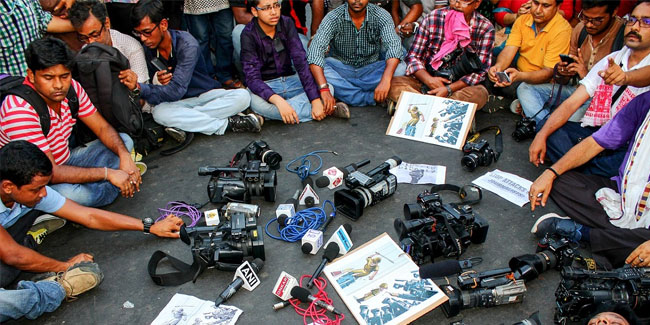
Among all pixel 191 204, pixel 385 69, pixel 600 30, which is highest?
pixel 600 30

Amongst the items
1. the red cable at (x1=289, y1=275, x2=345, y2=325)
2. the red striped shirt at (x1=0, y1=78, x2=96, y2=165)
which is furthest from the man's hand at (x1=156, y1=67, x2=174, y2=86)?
the red cable at (x1=289, y1=275, x2=345, y2=325)

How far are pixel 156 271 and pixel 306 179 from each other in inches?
63.3

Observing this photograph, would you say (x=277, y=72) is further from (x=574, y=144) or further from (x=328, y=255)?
(x=574, y=144)

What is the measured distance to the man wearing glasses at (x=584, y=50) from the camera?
466 cm

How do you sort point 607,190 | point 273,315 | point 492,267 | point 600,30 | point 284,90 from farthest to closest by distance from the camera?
point 284,90
point 600,30
point 607,190
point 492,267
point 273,315

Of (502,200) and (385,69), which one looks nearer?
(502,200)

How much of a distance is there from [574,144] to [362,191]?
2307 mm

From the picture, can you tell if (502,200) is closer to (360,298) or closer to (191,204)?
(360,298)

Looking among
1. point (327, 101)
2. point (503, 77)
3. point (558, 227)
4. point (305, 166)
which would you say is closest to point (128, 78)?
point (305, 166)

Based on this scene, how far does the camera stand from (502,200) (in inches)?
171

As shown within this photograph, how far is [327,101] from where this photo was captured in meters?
5.75

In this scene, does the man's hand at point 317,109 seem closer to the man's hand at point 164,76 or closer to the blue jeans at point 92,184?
the man's hand at point 164,76

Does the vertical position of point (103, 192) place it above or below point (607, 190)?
below

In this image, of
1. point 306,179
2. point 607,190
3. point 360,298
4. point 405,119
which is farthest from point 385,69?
point 360,298
